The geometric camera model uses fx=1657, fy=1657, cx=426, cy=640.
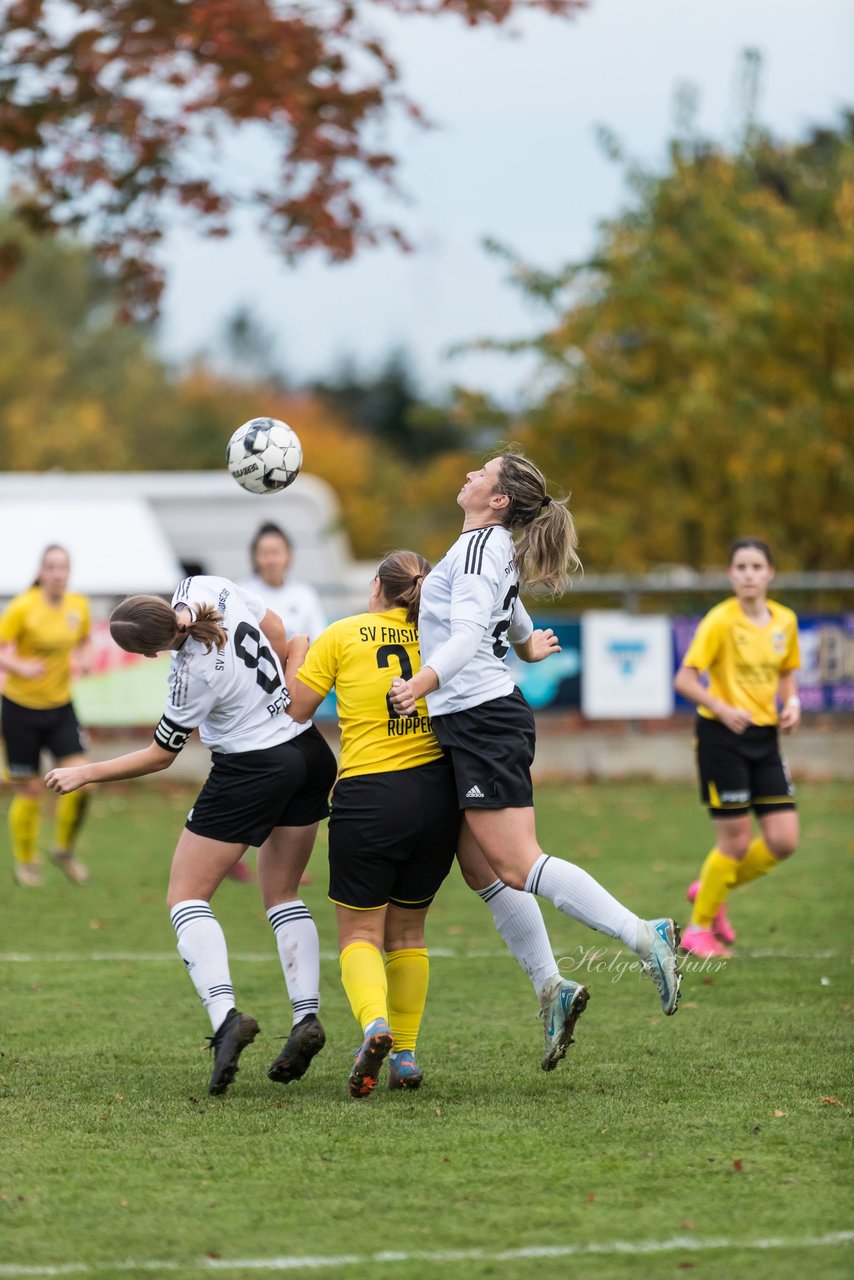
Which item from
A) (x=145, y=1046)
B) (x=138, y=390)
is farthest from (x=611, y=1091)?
(x=138, y=390)

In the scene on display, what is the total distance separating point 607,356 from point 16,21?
1181 centimetres

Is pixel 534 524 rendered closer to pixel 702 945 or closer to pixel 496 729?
→ pixel 496 729

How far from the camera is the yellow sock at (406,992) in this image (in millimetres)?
6023

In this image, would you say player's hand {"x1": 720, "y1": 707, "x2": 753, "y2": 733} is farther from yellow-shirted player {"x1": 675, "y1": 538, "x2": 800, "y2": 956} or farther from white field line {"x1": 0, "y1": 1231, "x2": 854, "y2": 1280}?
white field line {"x1": 0, "y1": 1231, "x2": 854, "y2": 1280}

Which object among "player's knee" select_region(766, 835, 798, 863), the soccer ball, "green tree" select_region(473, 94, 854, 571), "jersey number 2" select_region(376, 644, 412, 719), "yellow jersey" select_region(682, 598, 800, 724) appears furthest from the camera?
"green tree" select_region(473, 94, 854, 571)

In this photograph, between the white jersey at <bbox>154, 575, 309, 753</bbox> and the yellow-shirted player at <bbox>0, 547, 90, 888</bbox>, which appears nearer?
the white jersey at <bbox>154, 575, 309, 753</bbox>

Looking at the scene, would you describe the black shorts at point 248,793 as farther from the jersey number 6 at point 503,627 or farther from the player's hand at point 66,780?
the jersey number 6 at point 503,627

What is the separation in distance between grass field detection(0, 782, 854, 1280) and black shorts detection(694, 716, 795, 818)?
2.61 feet

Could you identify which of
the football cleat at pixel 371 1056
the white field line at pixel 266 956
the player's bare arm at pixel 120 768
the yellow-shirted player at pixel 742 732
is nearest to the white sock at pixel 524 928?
the football cleat at pixel 371 1056

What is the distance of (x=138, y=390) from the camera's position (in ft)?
170

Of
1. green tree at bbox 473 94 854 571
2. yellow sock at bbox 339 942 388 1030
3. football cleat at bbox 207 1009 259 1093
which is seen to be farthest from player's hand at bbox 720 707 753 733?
green tree at bbox 473 94 854 571

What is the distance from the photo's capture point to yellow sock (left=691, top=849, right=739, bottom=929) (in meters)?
8.48

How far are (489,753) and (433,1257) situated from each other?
6.63 ft

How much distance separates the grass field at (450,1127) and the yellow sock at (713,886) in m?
0.28
